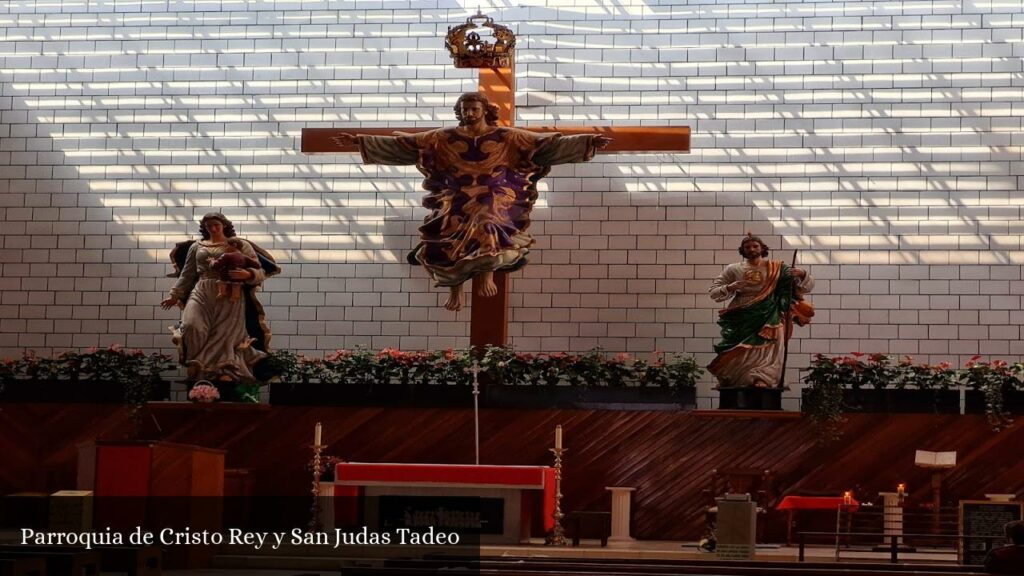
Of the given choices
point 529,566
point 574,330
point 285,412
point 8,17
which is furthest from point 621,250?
point 529,566

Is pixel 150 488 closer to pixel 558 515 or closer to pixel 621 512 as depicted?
pixel 558 515

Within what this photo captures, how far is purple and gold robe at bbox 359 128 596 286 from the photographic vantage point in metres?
13.9

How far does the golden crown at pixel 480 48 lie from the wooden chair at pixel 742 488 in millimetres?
4215

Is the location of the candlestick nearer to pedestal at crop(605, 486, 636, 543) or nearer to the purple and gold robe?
the purple and gold robe

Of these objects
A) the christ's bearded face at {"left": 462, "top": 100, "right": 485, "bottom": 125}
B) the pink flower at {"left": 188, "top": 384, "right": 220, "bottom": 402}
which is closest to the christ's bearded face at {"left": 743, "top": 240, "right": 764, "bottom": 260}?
the christ's bearded face at {"left": 462, "top": 100, "right": 485, "bottom": 125}

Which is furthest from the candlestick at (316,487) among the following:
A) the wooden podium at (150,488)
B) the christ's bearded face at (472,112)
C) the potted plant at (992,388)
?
the potted plant at (992,388)

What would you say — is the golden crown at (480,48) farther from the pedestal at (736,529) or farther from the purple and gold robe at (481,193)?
the pedestal at (736,529)

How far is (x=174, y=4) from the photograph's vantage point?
16.4 meters

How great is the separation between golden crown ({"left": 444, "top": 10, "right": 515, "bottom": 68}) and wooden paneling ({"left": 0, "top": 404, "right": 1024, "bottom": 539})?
3.18 m

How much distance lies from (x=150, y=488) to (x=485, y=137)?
4759 millimetres

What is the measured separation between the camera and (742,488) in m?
12.8

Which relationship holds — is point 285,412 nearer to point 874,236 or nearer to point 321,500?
point 321,500

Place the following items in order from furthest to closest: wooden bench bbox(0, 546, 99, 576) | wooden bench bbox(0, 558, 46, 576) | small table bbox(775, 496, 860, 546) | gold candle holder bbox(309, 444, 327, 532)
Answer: gold candle holder bbox(309, 444, 327, 532) → small table bbox(775, 496, 860, 546) → wooden bench bbox(0, 546, 99, 576) → wooden bench bbox(0, 558, 46, 576)

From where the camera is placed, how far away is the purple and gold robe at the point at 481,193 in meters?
13.9
